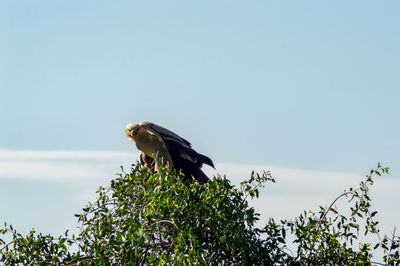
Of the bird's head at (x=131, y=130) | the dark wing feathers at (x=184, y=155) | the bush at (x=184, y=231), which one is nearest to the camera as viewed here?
the bush at (x=184, y=231)

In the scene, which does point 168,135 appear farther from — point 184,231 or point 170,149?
point 184,231

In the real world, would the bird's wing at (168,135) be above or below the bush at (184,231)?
above

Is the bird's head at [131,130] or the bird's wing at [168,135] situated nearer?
the bird's wing at [168,135]

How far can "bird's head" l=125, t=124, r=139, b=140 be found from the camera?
11.6m

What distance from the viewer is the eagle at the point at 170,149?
1130 cm

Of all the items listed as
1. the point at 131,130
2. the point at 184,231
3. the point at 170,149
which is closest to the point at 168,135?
the point at 170,149

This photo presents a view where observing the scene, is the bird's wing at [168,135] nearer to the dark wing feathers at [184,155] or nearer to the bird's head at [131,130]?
the dark wing feathers at [184,155]

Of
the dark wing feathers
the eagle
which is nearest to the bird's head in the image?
the eagle

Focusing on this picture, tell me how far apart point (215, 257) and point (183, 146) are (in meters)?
4.30

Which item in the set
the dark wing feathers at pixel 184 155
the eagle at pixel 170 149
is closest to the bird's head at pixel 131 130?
the eagle at pixel 170 149

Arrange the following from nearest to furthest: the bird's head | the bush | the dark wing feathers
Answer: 1. the bush
2. the dark wing feathers
3. the bird's head

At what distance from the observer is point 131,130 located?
38.4ft

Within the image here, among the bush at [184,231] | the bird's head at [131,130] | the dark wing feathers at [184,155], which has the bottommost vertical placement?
the bush at [184,231]

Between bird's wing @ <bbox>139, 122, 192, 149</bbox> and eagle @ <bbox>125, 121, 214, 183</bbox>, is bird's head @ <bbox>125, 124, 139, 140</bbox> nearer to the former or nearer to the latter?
eagle @ <bbox>125, 121, 214, 183</bbox>
